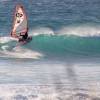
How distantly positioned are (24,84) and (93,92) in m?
2.20

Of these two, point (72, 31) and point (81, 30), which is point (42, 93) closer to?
point (72, 31)

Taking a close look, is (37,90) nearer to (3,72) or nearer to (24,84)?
(24,84)

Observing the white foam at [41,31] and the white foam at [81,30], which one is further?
the white foam at [81,30]

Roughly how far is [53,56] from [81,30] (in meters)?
8.29

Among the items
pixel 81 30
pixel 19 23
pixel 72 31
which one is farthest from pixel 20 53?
pixel 81 30

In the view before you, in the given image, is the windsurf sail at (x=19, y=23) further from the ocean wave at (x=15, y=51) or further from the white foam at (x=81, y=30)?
the white foam at (x=81, y=30)

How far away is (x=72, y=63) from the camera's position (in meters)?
19.7

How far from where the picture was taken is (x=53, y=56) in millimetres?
21719

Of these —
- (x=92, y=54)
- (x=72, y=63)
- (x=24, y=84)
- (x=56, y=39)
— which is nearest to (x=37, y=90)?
(x=24, y=84)

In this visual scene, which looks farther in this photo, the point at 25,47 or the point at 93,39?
the point at 93,39

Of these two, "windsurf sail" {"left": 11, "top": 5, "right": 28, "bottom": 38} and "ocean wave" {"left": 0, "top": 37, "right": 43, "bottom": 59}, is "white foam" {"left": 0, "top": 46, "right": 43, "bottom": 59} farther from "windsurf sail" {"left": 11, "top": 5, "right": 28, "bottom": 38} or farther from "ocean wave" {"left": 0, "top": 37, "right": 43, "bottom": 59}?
"windsurf sail" {"left": 11, "top": 5, "right": 28, "bottom": 38}

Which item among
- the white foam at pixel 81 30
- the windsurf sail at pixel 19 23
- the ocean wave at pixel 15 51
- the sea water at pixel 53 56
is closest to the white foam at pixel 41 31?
the sea water at pixel 53 56

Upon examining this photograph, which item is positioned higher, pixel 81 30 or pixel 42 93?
pixel 42 93

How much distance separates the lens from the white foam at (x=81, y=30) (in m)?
29.0
